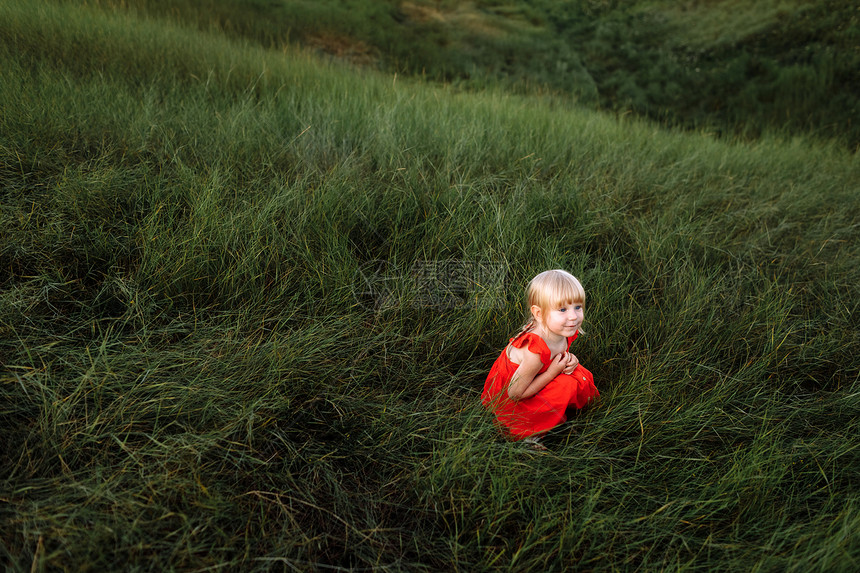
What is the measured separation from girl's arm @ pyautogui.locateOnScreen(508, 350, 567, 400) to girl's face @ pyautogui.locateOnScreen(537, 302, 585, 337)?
0.33ft

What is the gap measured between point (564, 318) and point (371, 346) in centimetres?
63

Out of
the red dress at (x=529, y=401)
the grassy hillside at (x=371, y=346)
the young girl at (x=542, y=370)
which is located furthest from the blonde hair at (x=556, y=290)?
the grassy hillside at (x=371, y=346)

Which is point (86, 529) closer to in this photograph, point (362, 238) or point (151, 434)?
point (151, 434)

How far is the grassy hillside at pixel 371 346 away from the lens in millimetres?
1210

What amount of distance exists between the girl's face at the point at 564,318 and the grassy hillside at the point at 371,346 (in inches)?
12.9

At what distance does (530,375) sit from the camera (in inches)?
59.4

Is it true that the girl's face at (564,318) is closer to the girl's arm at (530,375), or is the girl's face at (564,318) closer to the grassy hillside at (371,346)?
the girl's arm at (530,375)

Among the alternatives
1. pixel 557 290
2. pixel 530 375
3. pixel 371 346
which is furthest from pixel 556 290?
pixel 371 346

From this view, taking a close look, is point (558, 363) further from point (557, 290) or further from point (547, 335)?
point (557, 290)

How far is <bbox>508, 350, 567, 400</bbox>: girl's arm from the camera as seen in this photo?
1.50 metres

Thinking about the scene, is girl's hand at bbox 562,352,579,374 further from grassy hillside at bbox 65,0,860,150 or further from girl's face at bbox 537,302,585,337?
grassy hillside at bbox 65,0,860,150

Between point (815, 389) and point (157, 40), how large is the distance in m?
4.44

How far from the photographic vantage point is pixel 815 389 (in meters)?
1.90

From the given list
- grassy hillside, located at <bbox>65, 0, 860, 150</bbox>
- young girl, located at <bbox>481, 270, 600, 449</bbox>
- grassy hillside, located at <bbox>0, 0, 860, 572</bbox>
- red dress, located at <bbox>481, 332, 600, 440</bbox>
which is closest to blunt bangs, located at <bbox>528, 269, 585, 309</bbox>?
young girl, located at <bbox>481, 270, 600, 449</bbox>
